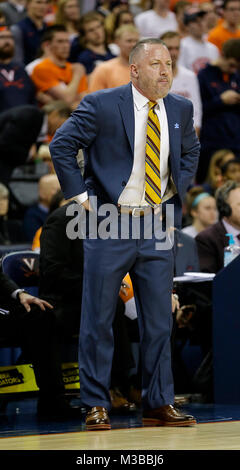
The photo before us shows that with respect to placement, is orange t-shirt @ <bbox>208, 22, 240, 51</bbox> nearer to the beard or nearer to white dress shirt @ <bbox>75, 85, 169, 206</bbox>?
the beard

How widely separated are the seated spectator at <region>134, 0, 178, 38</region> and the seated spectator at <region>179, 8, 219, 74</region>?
50cm

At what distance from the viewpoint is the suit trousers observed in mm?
5078

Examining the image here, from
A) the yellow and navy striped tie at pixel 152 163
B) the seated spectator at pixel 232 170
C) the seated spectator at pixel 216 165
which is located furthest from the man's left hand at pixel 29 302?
the seated spectator at pixel 216 165

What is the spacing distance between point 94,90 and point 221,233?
3278 millimetres

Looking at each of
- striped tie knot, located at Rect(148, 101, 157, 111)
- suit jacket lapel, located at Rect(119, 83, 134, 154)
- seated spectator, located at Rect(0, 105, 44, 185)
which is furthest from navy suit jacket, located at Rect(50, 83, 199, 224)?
seated spectator, located at Rect(0, 105, 44, 185)

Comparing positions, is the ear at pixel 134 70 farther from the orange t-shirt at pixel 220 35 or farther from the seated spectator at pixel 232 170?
the orange t-shirt at pixel 220 35

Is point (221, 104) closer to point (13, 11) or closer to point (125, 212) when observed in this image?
point (13, 11)

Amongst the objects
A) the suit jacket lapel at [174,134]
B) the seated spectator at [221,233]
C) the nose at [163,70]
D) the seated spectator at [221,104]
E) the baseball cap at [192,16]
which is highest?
the baseball cap at [192,16]

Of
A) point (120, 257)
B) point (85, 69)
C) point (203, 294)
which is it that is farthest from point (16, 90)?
point (120, 257)

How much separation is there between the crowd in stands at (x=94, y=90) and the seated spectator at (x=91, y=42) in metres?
0.01

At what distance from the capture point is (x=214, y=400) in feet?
21.7

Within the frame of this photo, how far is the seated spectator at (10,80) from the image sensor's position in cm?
1025
